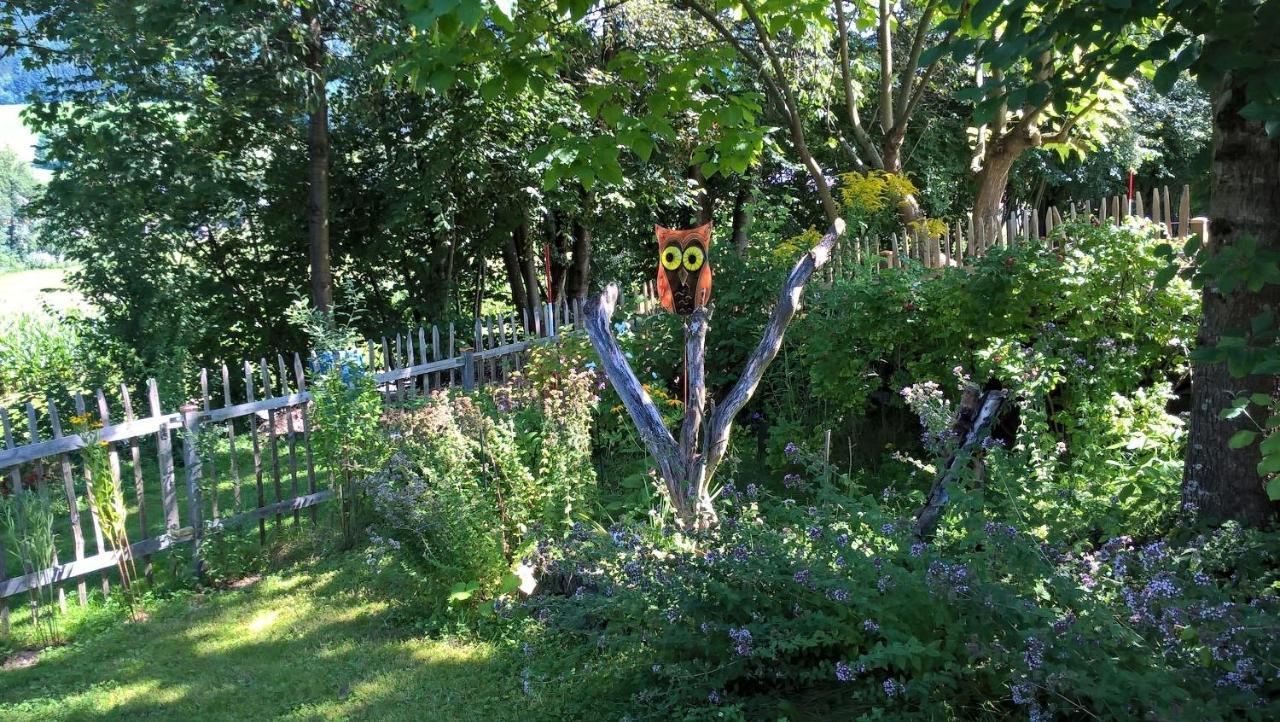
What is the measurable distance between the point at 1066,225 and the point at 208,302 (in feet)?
26.8

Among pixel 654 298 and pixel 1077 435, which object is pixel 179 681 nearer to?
pixel 1077 435

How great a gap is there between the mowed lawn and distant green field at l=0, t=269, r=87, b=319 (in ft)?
17.4

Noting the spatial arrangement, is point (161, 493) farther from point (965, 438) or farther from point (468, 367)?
point (965, 438)

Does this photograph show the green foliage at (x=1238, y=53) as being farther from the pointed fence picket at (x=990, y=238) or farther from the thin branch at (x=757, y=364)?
the pointed fence picket at (x=990, y=238)

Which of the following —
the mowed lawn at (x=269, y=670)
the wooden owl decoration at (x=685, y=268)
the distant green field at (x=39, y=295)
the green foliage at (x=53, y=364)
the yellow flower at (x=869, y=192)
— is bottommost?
the mowed lawn at (x=269, y=670)

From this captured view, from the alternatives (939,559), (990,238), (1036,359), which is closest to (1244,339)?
(939,559)

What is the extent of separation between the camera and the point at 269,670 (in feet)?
14.6

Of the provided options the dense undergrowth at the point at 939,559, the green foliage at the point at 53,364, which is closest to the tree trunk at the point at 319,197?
the green foliage at the point at 53,364

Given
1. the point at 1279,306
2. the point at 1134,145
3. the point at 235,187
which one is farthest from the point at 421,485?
the point at 1134,145

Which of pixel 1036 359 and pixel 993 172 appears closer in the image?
pixel 1036 359

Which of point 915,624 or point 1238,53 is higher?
point 1238,53

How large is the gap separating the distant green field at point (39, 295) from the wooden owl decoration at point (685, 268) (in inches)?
257

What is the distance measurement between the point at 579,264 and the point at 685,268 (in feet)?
24.1

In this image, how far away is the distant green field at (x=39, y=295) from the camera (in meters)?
9.32
